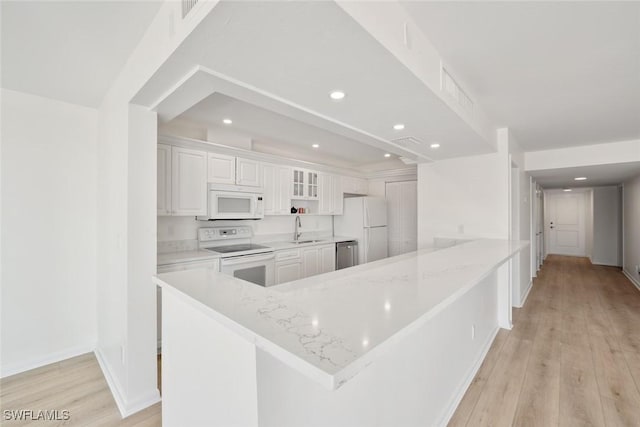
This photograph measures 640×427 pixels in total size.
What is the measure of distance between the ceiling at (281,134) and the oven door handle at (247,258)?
1619 millimetres

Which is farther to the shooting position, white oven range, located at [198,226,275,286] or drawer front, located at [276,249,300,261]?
drawer front, located at [276,249,300,261]

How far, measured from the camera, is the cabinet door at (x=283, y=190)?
4.16 meters

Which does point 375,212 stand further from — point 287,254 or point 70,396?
point 70,396

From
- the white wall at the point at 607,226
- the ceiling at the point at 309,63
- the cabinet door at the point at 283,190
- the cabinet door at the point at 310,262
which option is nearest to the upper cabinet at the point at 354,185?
the cabinet door at the point at 283,190

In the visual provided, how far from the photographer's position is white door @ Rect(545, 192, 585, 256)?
27.4 ft

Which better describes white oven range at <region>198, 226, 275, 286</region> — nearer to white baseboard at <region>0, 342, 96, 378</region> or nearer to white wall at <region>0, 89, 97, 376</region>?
white wall at <region>0, 89, 97, 376</region>

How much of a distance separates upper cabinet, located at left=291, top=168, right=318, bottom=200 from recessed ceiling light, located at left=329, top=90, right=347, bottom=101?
2.61 meters

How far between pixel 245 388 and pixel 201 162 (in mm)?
2844

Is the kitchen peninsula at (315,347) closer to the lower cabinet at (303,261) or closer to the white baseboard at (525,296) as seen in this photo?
the lower cabinet at (303,261)

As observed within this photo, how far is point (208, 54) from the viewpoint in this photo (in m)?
1.31

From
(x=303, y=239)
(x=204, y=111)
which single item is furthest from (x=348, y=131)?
(x=303, y=239)

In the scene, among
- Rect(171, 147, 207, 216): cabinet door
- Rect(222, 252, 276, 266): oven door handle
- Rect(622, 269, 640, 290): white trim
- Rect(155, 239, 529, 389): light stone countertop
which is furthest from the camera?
Rect(622, 269, 640, 290): white trim

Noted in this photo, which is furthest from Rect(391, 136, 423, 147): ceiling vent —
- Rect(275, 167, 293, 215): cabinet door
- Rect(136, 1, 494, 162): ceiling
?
Rect(275, 167, 293, 215): cabinet door

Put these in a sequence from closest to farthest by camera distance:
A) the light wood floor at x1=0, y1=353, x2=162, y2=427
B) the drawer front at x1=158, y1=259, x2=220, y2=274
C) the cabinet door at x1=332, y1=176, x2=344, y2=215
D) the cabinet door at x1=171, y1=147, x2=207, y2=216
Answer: the light wood floor at x1=0, y1=353, x2=162, y2=427 → the drawer front at x1=158, y1=259, x2=220, y2=274 → the cabinet door at x1=171, y1=147, x2=207, y2=216 → the cabinet door at x1=332, y1=176, x2=344, y2=215
